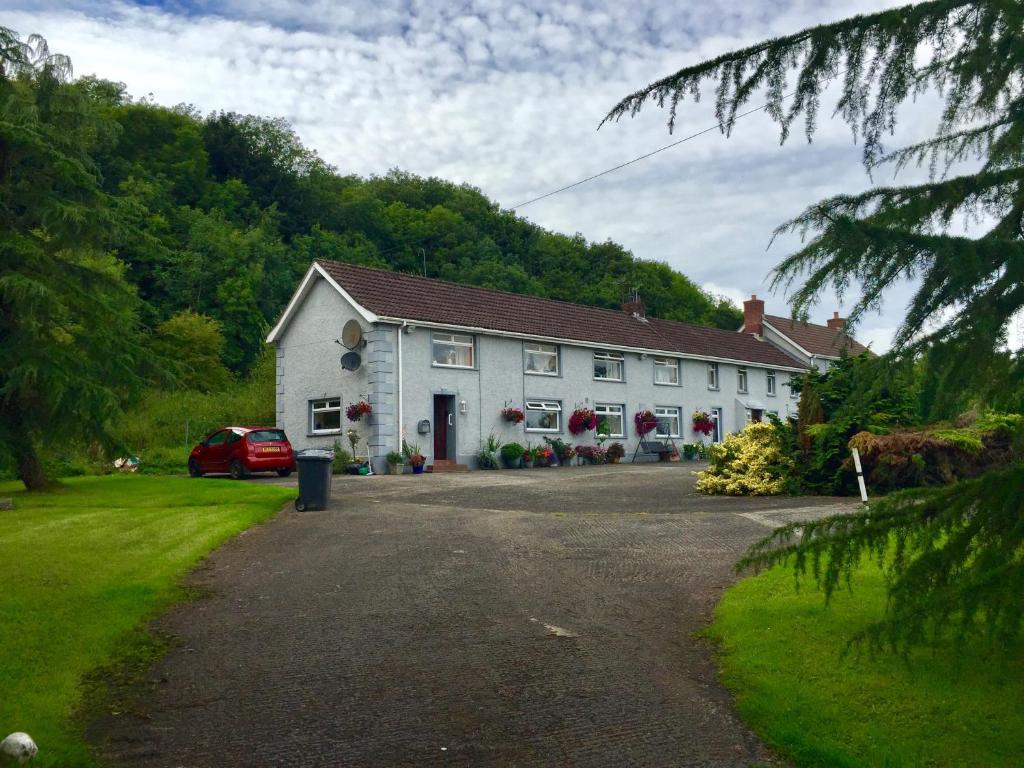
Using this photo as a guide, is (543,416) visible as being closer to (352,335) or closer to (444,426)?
(444,426)

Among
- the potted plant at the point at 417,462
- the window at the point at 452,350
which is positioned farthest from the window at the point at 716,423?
the potted plant at the point at 417,462

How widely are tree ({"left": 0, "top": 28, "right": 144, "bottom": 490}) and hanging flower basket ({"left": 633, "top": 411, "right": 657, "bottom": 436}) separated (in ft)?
72.9

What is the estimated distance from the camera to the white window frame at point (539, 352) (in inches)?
1362

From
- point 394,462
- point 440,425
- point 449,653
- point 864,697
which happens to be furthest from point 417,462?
point 864,697

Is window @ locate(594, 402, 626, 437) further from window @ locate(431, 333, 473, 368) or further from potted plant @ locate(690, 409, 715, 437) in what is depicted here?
window @ locate(431, 333, 473, 368)

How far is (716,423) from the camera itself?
1730 inches

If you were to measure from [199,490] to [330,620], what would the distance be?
43.1 feet

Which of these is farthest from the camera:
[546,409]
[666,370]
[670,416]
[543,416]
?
[666,370]

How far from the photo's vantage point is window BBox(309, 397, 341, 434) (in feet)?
104

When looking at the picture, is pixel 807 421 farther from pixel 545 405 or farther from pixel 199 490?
pixel 545 405

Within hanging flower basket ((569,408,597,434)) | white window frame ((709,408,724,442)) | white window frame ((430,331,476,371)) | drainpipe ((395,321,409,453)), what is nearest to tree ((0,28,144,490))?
drainpipe ((395,321,409,453))

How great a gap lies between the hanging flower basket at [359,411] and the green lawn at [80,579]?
9.22m

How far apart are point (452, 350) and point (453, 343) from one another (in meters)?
0.24

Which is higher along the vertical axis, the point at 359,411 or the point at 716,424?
the point at 359,411
